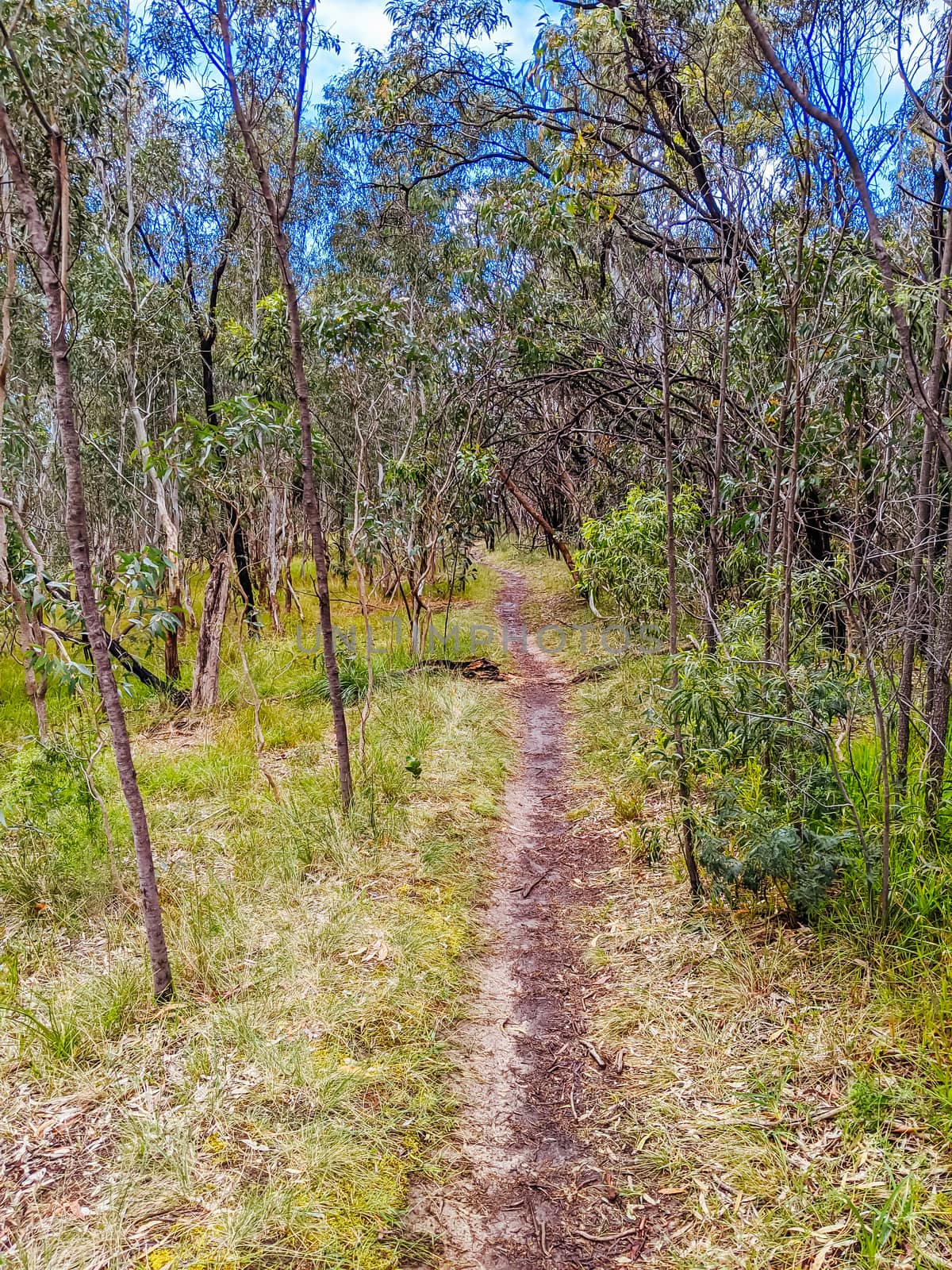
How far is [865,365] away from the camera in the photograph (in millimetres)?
3539

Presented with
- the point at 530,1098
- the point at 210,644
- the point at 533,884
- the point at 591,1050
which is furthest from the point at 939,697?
the point at 210,644

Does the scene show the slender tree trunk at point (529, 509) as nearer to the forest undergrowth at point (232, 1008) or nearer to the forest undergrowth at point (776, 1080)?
the forest undergrowth at point (232, 1008)

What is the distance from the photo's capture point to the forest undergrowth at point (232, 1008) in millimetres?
2250

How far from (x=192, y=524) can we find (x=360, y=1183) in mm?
16290

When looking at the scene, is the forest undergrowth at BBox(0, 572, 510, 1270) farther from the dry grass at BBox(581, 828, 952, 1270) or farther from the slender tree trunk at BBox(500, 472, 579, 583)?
the slender tree trunk at BBox(500, 472, 579, 583)

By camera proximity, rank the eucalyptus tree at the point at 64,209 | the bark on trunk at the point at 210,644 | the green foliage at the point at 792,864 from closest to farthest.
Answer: the eucalyptus tree at the point at 64,209, the green foliage at the point at 792,864, the bark on trunk at the point at 210,644

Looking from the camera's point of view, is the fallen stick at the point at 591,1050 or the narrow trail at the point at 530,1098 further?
the fallen stick at the point at 591,1050

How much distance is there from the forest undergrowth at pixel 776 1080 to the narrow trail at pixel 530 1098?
0.13m

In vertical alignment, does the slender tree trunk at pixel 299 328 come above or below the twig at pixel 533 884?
above

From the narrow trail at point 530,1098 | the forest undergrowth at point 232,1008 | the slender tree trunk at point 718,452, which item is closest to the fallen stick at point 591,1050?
the narrow trail at point 530,1098

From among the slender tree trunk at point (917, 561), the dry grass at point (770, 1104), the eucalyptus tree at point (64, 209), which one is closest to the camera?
the dry grass at point (770, 1104)

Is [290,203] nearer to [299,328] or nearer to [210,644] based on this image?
[299,328]

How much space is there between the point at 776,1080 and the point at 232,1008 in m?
2.22

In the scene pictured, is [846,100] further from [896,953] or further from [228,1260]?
[228,1260]
